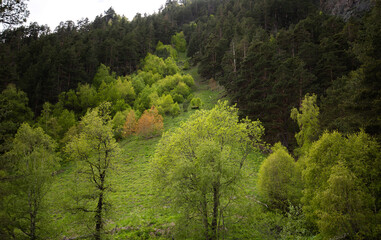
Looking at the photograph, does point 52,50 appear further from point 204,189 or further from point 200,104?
point 204,189

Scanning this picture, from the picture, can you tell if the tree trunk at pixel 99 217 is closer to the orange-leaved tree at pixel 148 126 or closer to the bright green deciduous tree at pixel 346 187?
the bright green deciduous tree at pixel 346 187

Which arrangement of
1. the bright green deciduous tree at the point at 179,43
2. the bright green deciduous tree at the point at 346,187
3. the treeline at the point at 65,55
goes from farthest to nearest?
the bright green deciduous tree at the point at 179,43
the treeline at the point at 65,55
the bright green deciduous tree at the point at 346,187

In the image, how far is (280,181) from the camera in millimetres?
20188

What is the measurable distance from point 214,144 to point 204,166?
1886 millimetres

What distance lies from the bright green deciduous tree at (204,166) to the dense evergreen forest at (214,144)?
120 millimetres

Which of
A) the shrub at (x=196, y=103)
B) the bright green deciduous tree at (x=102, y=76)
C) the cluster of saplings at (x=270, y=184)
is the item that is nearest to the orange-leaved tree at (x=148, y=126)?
the shrub at (x=196, y=103)

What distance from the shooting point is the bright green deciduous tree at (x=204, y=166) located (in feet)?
50.0

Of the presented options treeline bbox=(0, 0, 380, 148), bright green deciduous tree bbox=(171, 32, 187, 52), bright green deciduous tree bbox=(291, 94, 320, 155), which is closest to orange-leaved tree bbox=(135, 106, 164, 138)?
treeline bbox=(0, 0, 380, 148)

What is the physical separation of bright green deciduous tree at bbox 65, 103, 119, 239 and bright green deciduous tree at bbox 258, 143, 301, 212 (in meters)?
15.3

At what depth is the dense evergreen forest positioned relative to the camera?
1508cm

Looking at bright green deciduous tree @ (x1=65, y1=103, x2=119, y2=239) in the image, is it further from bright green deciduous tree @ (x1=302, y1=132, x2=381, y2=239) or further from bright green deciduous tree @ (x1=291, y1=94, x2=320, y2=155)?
bright green deciduous tree @ (x1=291, y1=94, x2=320, y2=155)

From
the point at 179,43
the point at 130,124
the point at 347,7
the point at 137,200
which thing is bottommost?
the point at 137,200

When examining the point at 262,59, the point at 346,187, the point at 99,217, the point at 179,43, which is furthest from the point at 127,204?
the point at 179,43

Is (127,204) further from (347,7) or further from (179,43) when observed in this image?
(179,43)
